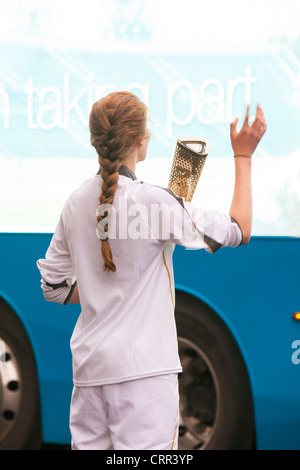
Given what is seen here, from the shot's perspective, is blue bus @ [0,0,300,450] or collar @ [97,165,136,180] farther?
blue bus @ [0,0,300,450]

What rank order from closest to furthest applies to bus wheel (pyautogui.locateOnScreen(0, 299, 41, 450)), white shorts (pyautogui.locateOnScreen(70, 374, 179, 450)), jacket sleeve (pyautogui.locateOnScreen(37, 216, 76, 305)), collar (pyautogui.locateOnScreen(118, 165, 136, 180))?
white shorts (pyautogui.locateOnScreen(70, 374, 179, 450))
collar (pyautogui.locateOnScreen(118, 165, 136, 180))
jacket sleeve (pyautogui.locateOnScreen(37, 216, 76, 305))
bus wheel (pyautogui.locateOnScreen(0, 299, 41, 450))

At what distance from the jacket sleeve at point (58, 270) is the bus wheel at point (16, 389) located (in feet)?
6.00

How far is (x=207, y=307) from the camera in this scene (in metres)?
3.69

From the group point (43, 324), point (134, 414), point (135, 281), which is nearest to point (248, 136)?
point (135, 281)

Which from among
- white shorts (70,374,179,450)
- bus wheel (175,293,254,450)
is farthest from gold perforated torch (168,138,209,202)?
bus wheel (175,293,254,450)

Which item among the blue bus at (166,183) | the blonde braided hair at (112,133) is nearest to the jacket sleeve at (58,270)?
the blonde braided hair at (112,133)

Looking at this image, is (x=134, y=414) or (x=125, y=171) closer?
(x=134, y=414)

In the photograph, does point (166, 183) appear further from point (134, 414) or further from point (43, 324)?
point (134, 414)

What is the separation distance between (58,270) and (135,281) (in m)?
0.36

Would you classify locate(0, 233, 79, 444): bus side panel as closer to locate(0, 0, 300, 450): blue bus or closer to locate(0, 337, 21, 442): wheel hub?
locate(0, 0, 300, 450): blue bus

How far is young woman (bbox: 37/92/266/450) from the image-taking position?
1.90 m

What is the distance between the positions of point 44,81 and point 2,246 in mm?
1002

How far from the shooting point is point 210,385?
3.75 m
